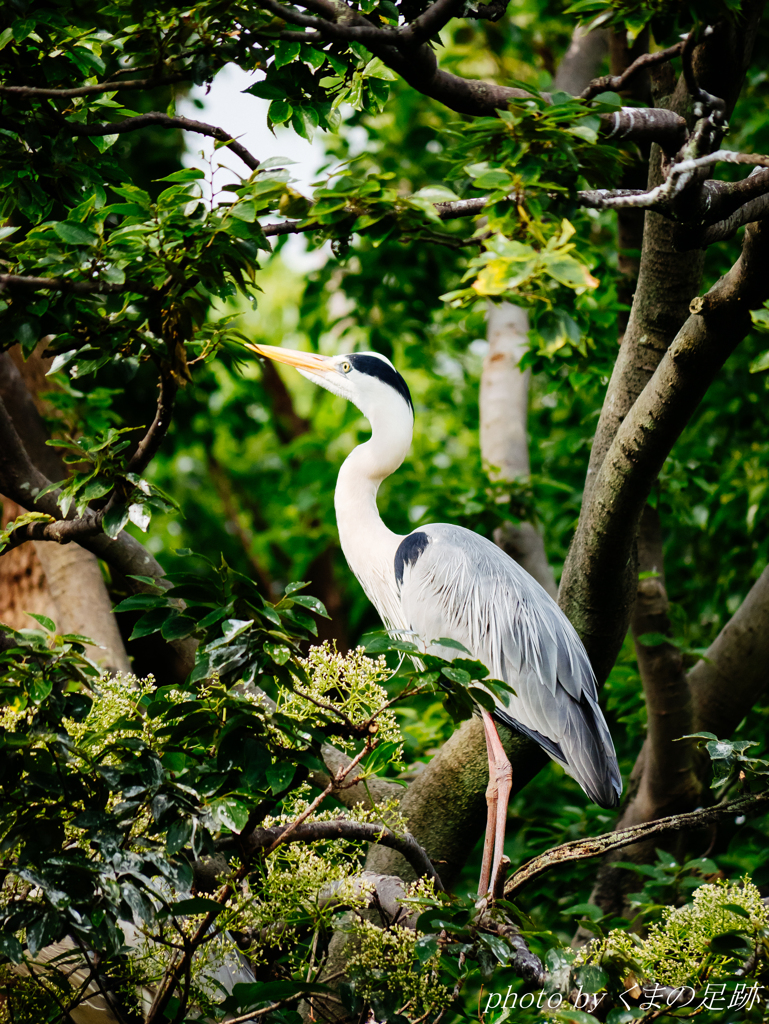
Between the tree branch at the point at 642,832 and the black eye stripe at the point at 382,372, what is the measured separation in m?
1.70

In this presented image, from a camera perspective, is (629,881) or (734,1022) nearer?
(734,1022)

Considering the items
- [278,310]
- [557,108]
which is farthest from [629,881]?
[278,310]

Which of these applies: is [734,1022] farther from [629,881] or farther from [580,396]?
[580,396]

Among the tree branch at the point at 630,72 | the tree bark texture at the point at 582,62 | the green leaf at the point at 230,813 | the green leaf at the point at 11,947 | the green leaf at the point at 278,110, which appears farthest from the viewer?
the tree bark texture at the point at 582,62

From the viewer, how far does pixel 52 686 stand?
1696mm

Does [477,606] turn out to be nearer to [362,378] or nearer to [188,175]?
[362,378]

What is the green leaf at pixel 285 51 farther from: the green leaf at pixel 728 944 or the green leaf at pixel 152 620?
the green leaf at pixel 728 944

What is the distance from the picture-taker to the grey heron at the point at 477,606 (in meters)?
2.84

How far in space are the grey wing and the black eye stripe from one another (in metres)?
Result: 0.52

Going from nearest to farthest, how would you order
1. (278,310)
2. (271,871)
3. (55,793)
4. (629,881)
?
(55,793), (271,871), (629,881), (278,310)

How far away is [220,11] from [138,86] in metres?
0.24

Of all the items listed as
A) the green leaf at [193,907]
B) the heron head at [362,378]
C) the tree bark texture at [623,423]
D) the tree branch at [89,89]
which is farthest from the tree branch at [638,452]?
the green leaf at [193,907]


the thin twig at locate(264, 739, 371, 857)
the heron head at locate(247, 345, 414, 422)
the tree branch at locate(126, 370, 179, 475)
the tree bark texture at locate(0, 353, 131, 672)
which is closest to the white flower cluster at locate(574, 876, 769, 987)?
the thin twig at locate(264, 739, 371, 857)

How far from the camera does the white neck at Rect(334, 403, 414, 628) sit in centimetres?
331
